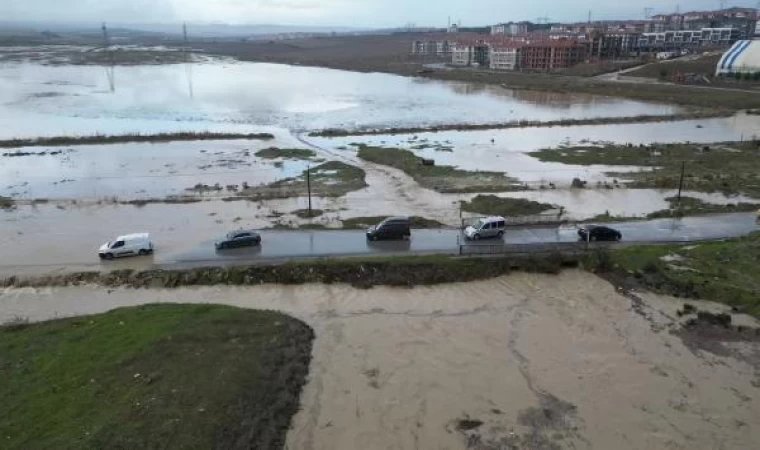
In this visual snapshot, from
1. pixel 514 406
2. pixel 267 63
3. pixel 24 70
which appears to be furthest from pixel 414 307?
pixel 267 63

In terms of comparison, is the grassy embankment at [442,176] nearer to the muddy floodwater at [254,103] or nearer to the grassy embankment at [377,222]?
the grassy embankment at [377,222]

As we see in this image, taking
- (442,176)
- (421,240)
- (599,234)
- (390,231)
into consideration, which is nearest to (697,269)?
(599,234)

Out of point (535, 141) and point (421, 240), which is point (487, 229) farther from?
point (535, 141)

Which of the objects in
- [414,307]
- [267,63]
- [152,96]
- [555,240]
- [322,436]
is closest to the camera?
[322,436]

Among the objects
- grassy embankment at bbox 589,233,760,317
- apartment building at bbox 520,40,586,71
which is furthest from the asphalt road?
apartment building at bbox 520,40,586,71

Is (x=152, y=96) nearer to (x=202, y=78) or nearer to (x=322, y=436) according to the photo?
(x=202, y=78)

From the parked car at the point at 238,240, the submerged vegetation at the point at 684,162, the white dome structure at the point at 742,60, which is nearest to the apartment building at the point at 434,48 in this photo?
the white dome structure at the point at 742,60
